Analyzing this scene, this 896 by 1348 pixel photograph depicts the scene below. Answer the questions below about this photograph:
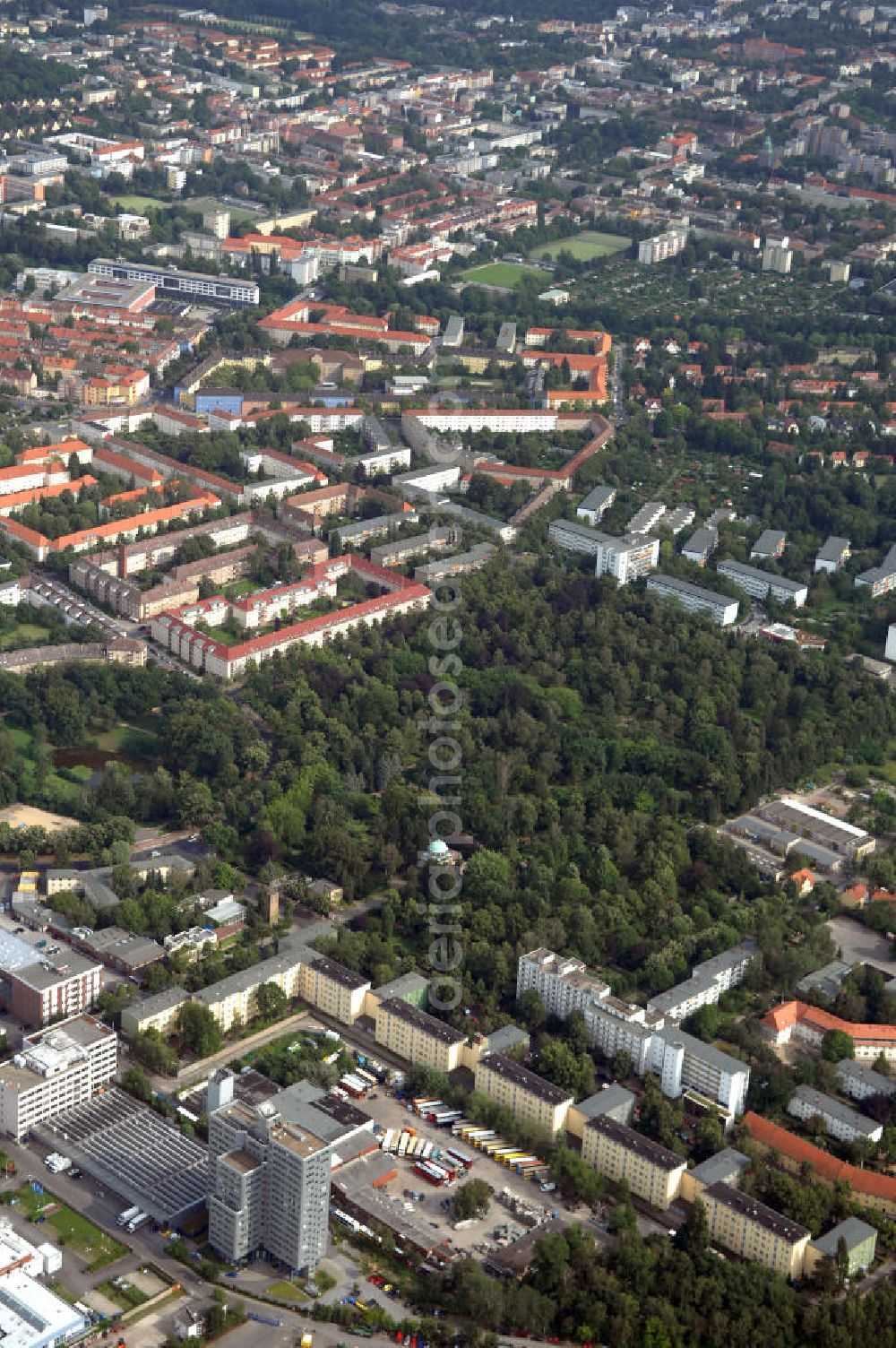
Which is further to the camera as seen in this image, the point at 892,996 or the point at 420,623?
the point at 420,623

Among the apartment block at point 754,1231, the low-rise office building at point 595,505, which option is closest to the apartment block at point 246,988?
the apartment block at point 754,1231

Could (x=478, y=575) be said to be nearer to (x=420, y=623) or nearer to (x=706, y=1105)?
(x=420, y=623)

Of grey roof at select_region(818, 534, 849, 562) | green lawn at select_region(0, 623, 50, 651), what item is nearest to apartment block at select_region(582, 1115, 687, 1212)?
green lawn at select_region(0, 623, 50, 651)

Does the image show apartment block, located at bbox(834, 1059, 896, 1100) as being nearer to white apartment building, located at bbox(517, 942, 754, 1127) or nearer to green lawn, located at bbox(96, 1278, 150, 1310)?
white apartment building, located at bbox(517, 942, 754, 1127)

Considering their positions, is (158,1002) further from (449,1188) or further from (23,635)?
(23,635)

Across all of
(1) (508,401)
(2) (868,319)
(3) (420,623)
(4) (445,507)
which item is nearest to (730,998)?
(3) (420,623)

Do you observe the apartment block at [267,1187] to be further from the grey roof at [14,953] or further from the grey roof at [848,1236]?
the grey roof at [848,1236]
